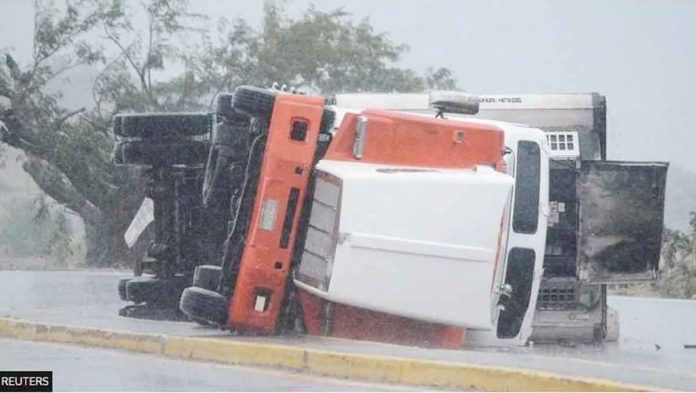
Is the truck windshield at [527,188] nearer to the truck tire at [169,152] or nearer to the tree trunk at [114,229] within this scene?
the truck tire at [169,152]

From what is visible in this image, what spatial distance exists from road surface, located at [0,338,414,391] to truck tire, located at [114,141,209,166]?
1834mm

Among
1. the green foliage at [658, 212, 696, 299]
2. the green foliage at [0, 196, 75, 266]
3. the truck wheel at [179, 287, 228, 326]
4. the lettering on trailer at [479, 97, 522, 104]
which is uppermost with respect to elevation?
the lettering on trailer at [479, 97, 522, 104]

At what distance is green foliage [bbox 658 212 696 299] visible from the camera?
20859 millimetres

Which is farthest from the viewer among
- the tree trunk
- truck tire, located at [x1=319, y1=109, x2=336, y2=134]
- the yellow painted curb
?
the tree trunk

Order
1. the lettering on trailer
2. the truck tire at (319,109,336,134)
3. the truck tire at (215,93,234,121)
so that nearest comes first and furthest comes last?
1. the truck tire at (319,109,336,134)
2. the truck tire at (215,93,234,121)
3. the lettering on trailer

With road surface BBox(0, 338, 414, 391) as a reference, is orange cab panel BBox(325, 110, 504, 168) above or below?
above

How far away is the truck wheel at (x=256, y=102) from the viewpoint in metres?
10.3

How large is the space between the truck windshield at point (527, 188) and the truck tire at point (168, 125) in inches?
94.9

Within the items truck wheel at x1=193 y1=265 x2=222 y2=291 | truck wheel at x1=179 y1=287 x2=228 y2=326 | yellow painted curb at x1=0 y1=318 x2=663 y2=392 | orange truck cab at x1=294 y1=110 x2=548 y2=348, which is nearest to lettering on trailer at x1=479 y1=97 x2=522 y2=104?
orange truck cab at x1=294 y1=110 x2=548 y2=348

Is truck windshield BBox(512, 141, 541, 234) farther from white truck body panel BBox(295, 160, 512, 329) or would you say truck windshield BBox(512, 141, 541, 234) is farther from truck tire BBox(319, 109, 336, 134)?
truck tire BBox(319, 109, 336, 134)

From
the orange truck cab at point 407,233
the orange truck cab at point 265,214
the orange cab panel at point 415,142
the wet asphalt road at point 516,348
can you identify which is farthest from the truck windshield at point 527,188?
the orange truck cab at point 265,214

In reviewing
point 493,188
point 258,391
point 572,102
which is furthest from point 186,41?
point 258,391

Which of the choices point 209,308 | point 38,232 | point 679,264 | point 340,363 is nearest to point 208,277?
point 209,308

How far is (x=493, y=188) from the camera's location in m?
10.2
